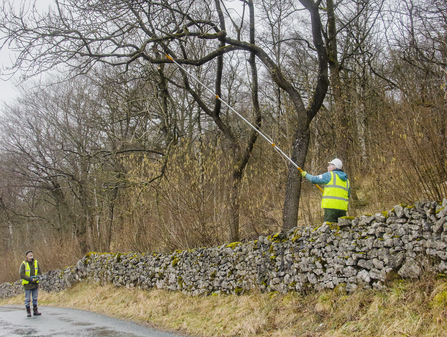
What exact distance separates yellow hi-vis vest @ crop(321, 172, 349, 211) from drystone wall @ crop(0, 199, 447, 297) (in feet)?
1.59

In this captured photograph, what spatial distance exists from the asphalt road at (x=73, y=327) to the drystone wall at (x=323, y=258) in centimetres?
169

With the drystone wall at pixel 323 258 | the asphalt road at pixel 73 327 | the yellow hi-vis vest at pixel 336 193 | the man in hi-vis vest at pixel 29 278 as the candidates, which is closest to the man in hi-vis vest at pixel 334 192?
the yellow hi-vis vest at pixel 336 193

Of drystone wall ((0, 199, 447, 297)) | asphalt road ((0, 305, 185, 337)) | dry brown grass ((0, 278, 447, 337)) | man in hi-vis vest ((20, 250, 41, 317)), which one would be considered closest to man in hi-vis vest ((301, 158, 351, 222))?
drystone wall ((0, 199, 447, 297))

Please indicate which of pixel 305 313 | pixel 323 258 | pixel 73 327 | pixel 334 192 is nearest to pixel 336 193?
pixel 334 192

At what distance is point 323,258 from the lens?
238 inches

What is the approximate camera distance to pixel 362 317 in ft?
15.8

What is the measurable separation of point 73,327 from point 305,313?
498 cm

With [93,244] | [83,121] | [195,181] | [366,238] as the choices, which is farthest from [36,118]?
[366,238]

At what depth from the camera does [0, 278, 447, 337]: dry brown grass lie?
14.4 ft

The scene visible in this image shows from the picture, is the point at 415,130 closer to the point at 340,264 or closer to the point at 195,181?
the point at 340,264

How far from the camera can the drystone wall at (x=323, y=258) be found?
4816 millimetres

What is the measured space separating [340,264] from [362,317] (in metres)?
1.02

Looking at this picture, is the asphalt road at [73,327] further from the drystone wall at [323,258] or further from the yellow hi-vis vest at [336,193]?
the yellow hi-vis vest at [336,193]

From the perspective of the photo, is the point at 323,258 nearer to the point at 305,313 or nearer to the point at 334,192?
the point at 305,313
